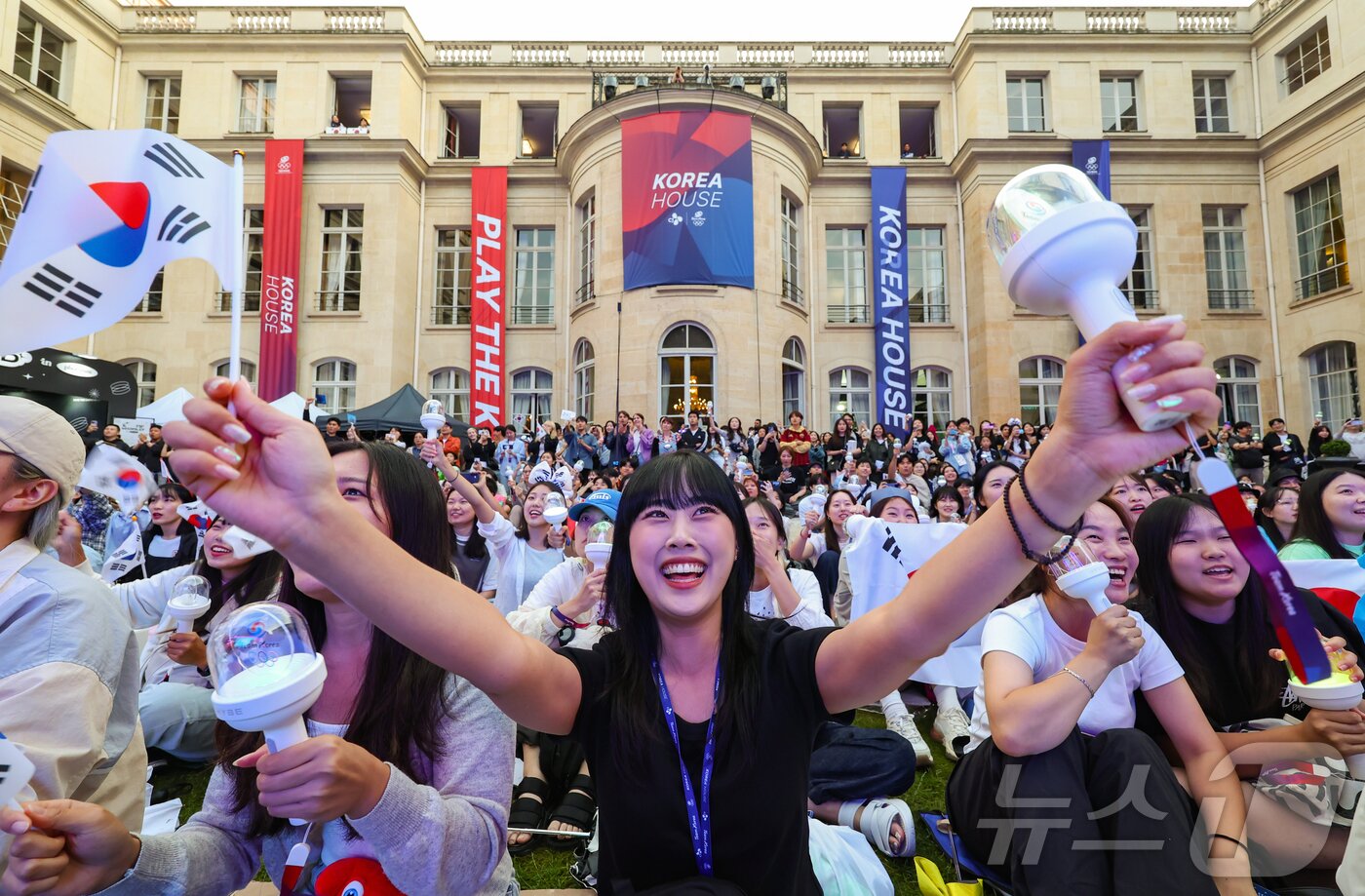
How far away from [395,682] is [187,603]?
2009mm

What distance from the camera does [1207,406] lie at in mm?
1060

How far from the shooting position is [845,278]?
2231 centimetres

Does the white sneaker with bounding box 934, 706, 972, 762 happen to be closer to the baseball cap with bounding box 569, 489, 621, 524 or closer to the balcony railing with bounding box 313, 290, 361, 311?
the baseball cap with bounding box 569, 489, 621, 524

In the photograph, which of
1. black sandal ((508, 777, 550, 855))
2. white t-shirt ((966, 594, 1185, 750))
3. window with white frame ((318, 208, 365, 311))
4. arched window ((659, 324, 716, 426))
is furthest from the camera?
window with white frame ((318, 208, 365, 311))

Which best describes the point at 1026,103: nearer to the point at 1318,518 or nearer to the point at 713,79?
the point at 713,79

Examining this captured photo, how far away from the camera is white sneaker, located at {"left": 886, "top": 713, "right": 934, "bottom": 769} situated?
4.23 m

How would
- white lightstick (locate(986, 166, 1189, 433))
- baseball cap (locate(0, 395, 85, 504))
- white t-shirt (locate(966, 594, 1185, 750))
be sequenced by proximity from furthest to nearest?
white t-shirt (locate(966, 594, 1185, 750))
baseball cap (locate(0, 395, 85, 504))
white lightstick (locate(986, 166, 1189, 433))

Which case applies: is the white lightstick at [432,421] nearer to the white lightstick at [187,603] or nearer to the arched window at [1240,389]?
the white lightstick at [187,603]

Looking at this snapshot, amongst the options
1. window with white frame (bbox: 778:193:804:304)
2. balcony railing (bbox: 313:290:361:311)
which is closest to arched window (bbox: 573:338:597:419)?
window with white frame (bbox: 778:193:804:304)

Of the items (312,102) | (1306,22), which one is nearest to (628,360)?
(312,102)

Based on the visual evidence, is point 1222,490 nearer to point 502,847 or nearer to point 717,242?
point 502,847

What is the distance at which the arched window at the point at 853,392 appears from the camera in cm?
2177

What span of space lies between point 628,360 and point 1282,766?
17.3m

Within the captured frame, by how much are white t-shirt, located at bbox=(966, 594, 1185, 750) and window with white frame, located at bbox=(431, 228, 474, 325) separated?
2198cm
